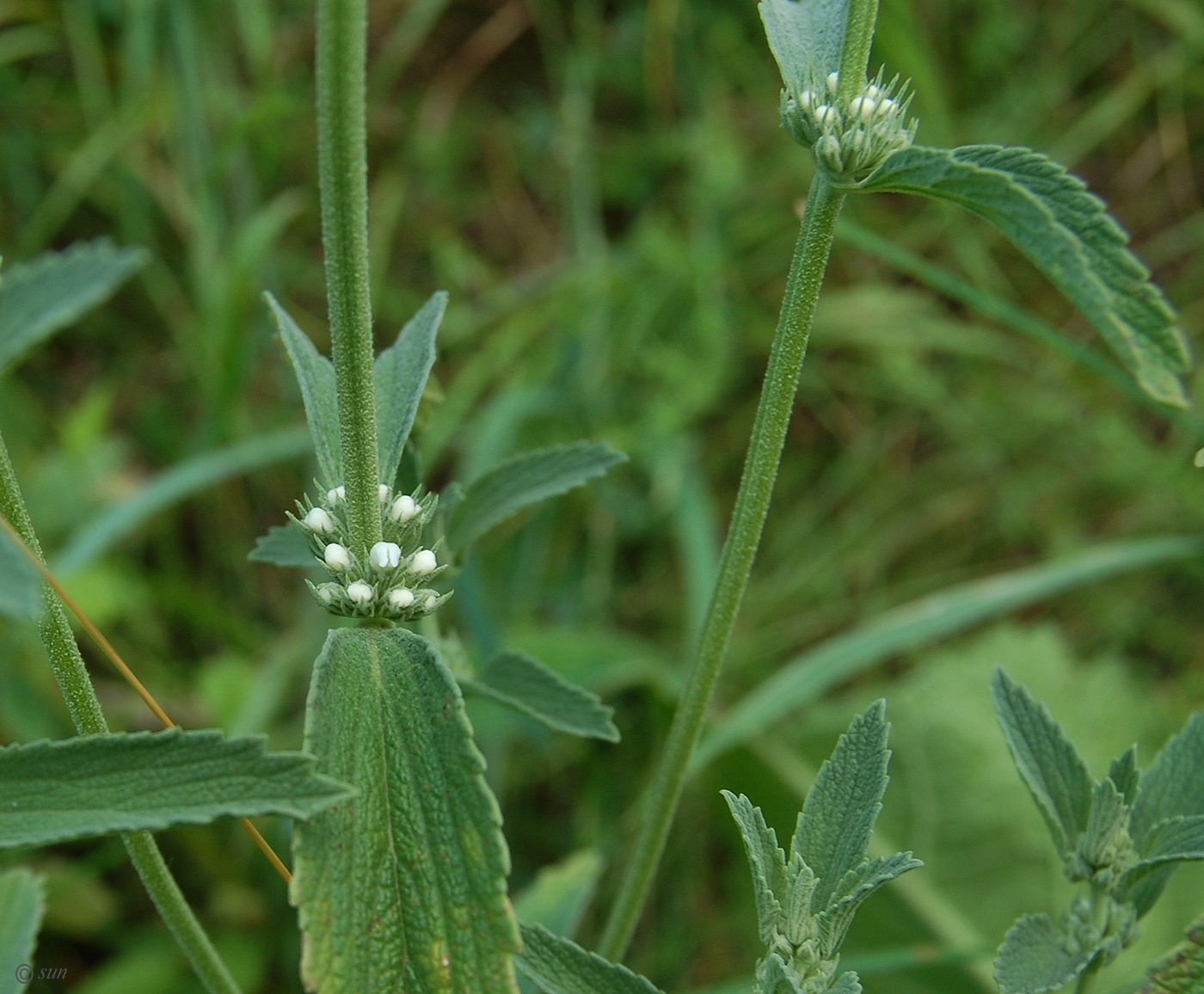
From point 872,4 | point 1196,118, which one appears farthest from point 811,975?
point 1196,118

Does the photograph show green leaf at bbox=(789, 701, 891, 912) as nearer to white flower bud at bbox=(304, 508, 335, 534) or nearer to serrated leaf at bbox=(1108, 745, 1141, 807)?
serrated leaf at bbox=(1108, 745, 1141, 807)

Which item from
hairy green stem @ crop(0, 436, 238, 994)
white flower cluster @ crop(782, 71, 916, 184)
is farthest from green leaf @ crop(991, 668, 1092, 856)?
hairy green stem @ crop(0, 436, 238, 994)

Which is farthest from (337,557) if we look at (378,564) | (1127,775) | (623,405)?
(623,405)

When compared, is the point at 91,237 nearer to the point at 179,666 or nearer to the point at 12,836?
the point at 179,666

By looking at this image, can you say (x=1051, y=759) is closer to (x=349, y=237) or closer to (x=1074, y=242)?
(x=1074, y=242)

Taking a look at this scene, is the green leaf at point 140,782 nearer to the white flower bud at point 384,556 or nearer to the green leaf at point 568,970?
the white flower bud at point 384,556

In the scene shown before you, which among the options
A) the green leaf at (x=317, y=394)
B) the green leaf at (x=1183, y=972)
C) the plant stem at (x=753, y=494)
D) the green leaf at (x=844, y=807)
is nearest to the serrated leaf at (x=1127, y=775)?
the green leaf at (x=1183, y=972)

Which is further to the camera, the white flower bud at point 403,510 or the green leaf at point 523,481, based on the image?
the green leaf at point 523,481
